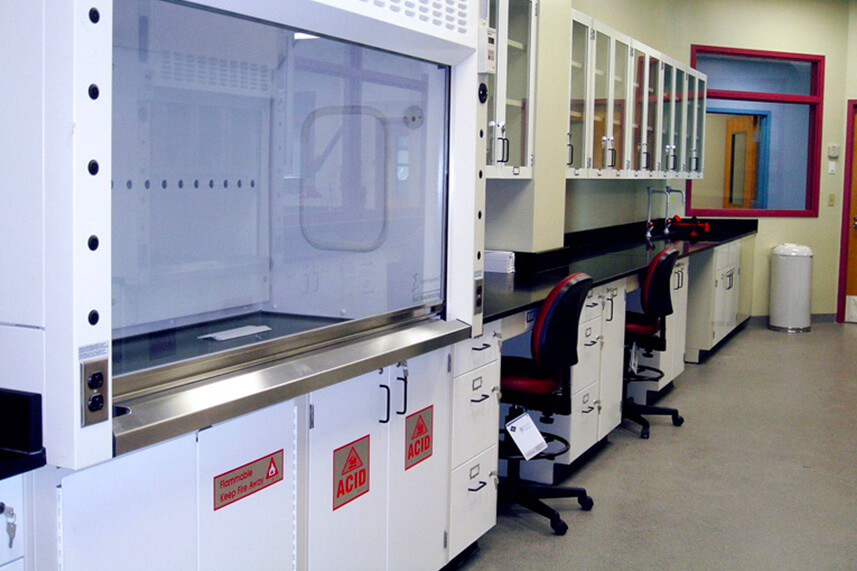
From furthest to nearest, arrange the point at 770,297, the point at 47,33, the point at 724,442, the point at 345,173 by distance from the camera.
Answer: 1. the point at 770,297
2. the point at 724,442
3. the point at 345,173
4. the point at 47,33

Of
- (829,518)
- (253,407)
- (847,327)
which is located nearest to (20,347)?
(253,407)

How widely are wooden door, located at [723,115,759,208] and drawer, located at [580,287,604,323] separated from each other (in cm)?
487

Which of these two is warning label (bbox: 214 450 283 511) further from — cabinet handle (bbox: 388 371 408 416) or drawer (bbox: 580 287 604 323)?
drawer (bbox: 580 287 604 323)

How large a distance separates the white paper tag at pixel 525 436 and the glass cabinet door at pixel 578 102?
1.81m

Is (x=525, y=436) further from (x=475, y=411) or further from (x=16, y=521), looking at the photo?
(x=16, y=521)

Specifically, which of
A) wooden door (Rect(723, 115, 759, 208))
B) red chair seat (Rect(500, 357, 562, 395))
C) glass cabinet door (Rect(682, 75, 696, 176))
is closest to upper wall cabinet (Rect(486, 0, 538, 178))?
red chair seat (Rect(500, 357, 562, 395))

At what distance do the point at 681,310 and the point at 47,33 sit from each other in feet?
15.2

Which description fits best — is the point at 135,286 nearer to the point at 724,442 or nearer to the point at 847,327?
the point at 724,442

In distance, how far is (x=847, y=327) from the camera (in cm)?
796

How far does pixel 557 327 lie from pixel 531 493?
67 centimetres

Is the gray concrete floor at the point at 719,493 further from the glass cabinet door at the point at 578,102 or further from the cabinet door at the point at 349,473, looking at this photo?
the glass cabinet door at the point at 578,102

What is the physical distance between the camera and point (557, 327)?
10.2 ft

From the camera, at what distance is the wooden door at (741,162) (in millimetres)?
8250

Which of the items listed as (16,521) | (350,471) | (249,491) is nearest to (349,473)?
(350,471)
